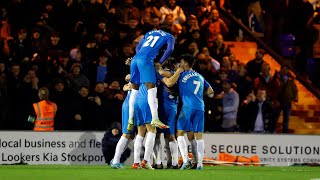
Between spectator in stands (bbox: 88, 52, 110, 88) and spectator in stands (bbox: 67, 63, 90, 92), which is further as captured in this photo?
spectator in stands (bbox: 88, 52, 110, 88)

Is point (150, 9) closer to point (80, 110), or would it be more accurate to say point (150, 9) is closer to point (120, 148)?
point (80, 110)

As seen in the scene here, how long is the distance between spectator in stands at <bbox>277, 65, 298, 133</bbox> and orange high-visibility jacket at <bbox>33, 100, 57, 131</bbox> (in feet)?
22.3

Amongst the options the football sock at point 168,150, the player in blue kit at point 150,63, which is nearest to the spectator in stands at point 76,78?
the football sock at point 168,150

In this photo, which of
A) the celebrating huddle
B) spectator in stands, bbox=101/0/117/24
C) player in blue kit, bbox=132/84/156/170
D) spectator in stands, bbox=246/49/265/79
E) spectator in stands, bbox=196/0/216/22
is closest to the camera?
the celebrating huddle

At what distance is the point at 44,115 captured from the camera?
24.0m

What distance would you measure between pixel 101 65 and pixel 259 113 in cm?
438

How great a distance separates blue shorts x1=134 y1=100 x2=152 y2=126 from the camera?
18.7 metres

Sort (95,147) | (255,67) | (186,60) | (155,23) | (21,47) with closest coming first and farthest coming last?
(186,60) < (95,147) < (21,47) < (155,23) < (255,67)

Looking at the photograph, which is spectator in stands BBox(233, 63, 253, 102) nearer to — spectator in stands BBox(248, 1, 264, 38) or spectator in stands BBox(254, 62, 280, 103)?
spectator in stands BBox(254, 62, 280, 103)

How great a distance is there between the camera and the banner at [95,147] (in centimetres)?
2355

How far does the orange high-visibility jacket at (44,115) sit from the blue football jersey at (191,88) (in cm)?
530

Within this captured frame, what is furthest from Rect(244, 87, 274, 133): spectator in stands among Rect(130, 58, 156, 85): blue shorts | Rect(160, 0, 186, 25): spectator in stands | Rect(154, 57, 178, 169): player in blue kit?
Rect(130, 58, 156, 85): blue shorts

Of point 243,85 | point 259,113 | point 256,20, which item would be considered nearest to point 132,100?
point 259,113

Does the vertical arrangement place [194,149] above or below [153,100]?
below
